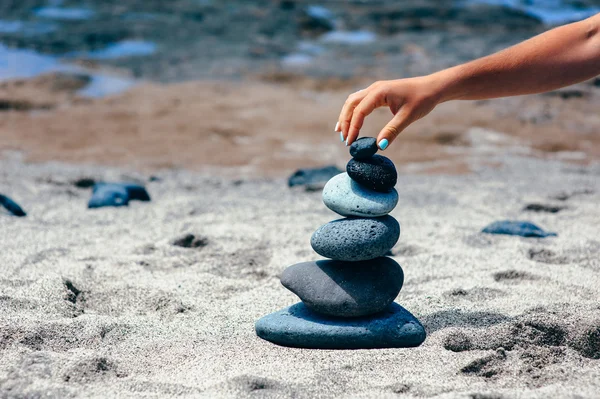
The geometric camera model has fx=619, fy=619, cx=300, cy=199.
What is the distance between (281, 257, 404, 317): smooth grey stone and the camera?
2348 millimetres

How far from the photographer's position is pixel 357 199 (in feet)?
7.78

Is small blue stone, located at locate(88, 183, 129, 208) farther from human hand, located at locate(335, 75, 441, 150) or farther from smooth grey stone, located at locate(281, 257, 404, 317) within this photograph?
human hand, located at locate(335, 75, 441, 150)

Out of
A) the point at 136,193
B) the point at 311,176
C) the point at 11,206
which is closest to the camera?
the point at 11,206

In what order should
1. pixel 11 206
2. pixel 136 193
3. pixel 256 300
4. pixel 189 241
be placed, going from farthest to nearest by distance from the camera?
pixel 136 193
pixel 11 206
pixel 189 241
pixel 256 300

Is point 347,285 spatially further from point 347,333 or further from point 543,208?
point 543,208

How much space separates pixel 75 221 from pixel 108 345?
80.7 inches

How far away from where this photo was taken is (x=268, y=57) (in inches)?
421

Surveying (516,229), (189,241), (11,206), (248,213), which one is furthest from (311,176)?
(11,206)

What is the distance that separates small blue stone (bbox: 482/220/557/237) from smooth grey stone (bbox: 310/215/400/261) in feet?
5.17

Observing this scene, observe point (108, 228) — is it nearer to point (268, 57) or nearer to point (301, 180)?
point (301, 180)

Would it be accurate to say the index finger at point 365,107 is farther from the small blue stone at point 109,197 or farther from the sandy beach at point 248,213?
the small blue stone at point 109,197

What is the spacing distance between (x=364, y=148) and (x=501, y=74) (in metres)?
0.55

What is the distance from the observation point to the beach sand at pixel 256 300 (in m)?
1.99

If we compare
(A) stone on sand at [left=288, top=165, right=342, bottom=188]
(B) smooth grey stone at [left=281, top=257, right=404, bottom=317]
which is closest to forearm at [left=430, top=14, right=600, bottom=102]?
(B) smooth grey stone at [left=281, top=257, right=404, bottom=317]
